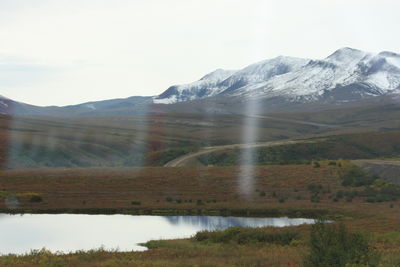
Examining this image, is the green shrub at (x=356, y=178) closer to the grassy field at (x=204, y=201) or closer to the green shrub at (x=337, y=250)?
Result: the grassy field at (x=204, y=201)

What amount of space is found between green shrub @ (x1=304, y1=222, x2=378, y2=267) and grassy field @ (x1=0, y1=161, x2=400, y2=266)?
1900mm

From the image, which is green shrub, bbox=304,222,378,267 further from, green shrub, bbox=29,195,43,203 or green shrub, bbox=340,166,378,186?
green shrub, bbox=340,166,378,186

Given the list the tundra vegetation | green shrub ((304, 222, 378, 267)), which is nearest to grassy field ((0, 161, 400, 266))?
the tundra vegetation

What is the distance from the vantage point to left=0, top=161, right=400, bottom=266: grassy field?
80.5 feet

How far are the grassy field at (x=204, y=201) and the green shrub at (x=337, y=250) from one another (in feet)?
6.23

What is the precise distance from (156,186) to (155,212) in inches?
691

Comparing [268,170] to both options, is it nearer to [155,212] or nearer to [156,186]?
[156,186]

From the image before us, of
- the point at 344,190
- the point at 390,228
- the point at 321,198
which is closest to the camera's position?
the point at 390,228

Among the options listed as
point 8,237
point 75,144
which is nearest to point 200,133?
point 75,144

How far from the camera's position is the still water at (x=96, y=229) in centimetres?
3563

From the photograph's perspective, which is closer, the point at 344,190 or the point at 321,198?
the point at 321,198

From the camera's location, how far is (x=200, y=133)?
200m

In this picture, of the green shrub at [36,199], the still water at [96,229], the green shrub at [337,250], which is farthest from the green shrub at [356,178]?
the green shrub at [337,250]

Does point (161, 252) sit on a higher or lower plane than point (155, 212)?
higher
